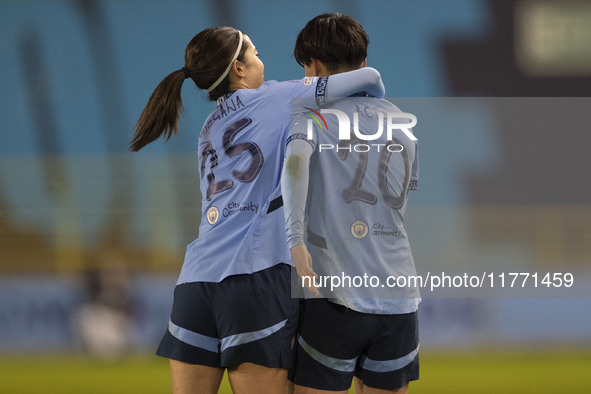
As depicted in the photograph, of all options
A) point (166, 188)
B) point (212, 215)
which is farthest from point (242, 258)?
point (166, 188)

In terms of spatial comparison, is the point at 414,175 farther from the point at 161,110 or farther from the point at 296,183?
the point at 161,110

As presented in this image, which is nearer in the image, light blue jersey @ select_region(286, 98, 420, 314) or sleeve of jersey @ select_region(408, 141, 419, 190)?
light blue jersey @ select_region(286, 98, 420, 314)

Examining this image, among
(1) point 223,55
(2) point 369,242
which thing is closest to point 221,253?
(2) point 369,242

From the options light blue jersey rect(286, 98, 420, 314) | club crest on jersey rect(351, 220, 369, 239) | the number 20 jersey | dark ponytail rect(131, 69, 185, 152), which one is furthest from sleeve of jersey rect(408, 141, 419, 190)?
dark ponytail rect(131, 69, 185, 152)

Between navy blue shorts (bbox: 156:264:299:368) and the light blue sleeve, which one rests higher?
the light blue sleeve

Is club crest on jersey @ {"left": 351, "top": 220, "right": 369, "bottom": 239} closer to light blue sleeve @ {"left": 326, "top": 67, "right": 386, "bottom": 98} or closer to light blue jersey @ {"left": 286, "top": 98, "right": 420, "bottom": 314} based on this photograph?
light blue jersey @ {"left": 286, "top": 98, "right": 420, "bottom": 314}

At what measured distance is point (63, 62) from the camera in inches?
150

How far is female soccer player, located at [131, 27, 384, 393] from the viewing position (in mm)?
1522

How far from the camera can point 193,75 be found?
1652 millimetres

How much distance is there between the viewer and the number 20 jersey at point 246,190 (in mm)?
1537

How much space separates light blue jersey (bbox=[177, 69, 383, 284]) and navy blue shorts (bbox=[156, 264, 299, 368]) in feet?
0.09

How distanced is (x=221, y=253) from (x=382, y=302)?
38 centimetres

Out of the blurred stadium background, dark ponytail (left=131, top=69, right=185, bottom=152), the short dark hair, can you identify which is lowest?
the blurred stadium background

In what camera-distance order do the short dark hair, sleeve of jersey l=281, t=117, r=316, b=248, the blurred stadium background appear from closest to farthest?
1. sleeve of jersey l=281, t=117, r=316, b=248
2. the short dark hair
3. the blurred stadium background
